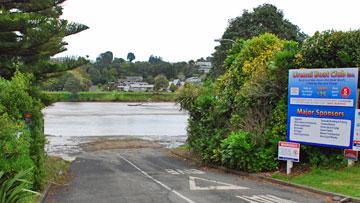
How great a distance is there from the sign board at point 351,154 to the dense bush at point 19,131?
8632mm

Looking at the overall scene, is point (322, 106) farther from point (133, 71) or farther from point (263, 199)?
point (133, 71)

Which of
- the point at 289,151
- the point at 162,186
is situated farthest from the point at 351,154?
the point at 162,186

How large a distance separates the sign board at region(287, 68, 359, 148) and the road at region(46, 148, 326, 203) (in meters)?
2.22

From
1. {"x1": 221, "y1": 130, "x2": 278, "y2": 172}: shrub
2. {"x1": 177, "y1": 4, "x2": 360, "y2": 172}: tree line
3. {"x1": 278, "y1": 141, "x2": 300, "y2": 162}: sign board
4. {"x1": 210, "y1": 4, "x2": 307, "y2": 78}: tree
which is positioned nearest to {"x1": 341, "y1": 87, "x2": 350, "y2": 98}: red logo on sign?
{"x1": 177, "y1": 4, "x2": 360, "y2": 172}: tree line

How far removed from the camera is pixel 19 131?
936 centimetres

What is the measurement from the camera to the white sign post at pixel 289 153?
14047mm

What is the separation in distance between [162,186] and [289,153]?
411cm

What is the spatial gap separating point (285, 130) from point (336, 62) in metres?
2.73

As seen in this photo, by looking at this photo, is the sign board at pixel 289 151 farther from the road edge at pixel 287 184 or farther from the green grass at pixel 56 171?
the green grass at pixel 56 171

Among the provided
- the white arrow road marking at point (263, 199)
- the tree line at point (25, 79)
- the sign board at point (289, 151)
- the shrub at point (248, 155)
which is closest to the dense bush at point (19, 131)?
the tree line at point (25, 79)

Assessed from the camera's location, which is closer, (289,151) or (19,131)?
(19,131)

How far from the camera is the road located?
36.9 ft

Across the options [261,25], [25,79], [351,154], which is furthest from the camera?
[261,25]

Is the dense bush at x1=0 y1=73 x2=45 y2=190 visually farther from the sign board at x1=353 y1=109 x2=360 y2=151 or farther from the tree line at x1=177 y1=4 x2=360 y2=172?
the sign board at x1=353 y1=109 x2=360 y2=151
